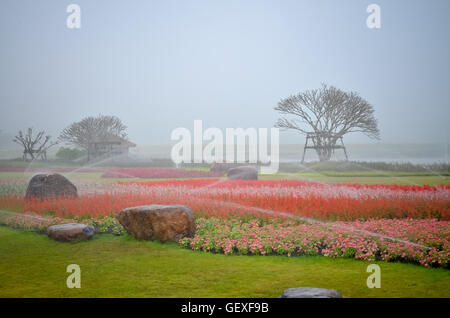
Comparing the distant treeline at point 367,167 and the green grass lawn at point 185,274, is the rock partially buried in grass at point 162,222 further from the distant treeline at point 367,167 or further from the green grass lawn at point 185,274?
the distant treeline at point 367,167

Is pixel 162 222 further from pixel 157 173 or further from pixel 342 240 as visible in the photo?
pixel 157 173

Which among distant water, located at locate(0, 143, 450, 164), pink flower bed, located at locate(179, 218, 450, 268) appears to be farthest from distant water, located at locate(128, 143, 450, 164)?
pink flower bed, located at locate(179, 218, 450, 268)

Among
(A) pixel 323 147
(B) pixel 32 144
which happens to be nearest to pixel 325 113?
(A) pixel 323 147

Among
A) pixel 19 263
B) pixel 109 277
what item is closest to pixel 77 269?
pixel 109 277

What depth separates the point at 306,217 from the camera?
Result: 9.03m

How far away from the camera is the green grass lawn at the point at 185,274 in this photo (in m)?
4.96

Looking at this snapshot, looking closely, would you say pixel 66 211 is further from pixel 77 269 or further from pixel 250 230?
pixel 250 230

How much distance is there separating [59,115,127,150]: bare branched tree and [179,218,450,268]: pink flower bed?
12735 millimetres

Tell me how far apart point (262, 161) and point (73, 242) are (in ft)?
41.4

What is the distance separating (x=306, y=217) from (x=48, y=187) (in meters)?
8.74

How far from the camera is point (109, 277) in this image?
556cm

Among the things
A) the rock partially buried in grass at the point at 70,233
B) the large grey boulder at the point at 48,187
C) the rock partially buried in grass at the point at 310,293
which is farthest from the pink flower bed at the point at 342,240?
the large grey boulder at the point at 48,187

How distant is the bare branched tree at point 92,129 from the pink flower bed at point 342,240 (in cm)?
1274

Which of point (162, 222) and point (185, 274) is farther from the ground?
point (162, 222)
